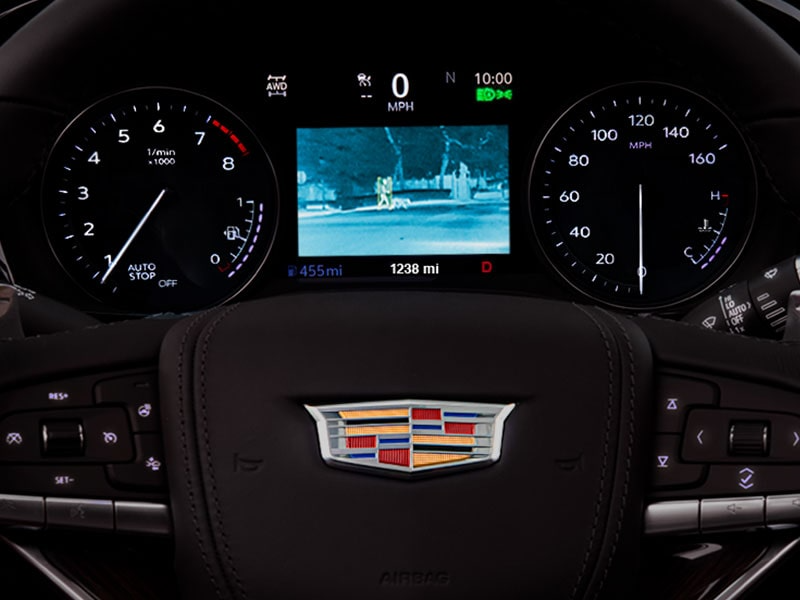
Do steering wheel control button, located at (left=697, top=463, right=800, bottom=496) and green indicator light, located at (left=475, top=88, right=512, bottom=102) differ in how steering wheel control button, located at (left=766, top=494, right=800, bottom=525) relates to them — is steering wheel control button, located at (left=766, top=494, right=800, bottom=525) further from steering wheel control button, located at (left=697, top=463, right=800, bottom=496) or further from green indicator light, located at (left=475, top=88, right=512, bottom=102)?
green indicator light, located at (left=475, top=88, right=512, bottom=102)

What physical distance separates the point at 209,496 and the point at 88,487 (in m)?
0.14

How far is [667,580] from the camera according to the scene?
134 cm

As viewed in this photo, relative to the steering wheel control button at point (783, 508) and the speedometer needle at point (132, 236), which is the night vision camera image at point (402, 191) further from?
the steering wheel control button at point (783, 508)

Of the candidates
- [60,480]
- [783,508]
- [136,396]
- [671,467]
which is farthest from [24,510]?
[783,508]

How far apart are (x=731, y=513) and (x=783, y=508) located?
50 millimetres

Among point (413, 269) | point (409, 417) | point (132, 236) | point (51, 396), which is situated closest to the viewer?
point (409, 417)

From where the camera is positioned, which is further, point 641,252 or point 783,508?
point 641,252

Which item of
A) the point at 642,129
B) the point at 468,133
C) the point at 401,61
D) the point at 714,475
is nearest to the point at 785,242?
the point at 642,129

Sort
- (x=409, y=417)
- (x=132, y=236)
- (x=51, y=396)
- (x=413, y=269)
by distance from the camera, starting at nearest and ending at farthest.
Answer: (x=409, y=417) < (x=51, y=396) < (x=413, y=269) < (x=132, y=236)

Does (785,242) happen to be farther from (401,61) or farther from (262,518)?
(262,518)

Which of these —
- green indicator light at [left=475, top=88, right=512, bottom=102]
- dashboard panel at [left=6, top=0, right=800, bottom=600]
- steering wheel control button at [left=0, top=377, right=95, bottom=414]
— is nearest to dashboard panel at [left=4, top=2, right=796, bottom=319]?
green indicator light at [left=475, top=88, right=512, bottom=102]

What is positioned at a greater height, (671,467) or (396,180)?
(396,180)

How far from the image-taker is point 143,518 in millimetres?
1299

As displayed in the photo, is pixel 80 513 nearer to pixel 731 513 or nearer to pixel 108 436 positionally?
pixel 108 436
